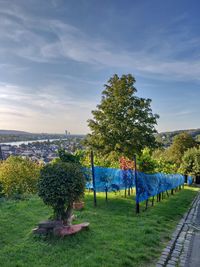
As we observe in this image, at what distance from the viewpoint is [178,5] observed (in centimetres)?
969

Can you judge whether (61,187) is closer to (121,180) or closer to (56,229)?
(56,229)

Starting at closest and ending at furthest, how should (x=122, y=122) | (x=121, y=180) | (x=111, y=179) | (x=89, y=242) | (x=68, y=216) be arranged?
(x=89, y=242) → (x=68, y=216) → (x=111, y=179) → (x=121, y=180) → (x=122, y=122)

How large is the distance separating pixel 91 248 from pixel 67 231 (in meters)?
0.76

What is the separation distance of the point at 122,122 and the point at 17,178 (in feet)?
40.5

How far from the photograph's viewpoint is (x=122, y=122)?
2266 cm

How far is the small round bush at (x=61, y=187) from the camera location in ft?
18.8

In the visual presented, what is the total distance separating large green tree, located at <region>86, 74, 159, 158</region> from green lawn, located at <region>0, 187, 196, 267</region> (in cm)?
1384

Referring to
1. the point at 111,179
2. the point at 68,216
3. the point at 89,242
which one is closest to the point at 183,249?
the point at 89,242

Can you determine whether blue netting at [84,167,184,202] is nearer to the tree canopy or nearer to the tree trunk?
the tree trunk

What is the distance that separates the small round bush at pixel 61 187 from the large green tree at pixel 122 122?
1594cm

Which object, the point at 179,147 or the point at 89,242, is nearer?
the point at 89,242

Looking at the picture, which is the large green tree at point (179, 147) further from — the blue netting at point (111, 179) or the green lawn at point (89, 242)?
the green lawn at point (89, 242)

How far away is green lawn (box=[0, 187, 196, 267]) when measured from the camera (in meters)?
4.59

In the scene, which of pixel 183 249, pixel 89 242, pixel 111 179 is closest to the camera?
pixel 89 242
